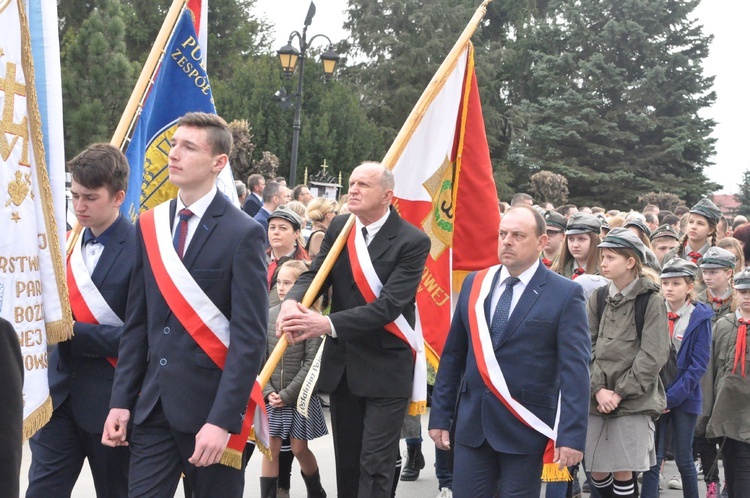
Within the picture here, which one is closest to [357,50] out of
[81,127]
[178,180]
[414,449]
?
[81,127]

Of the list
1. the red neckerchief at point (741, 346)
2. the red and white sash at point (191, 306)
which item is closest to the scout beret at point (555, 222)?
the red neckerchief at point (741, 346)

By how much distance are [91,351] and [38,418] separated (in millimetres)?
531

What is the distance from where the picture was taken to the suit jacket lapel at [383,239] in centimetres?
612

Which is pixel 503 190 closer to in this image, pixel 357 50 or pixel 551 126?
pixel 551 126

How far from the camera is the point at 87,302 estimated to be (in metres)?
5.02

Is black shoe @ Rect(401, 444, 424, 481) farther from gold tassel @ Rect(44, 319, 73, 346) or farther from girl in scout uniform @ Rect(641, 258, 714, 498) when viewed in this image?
gold tassel @ Rect(44, 319, 73, 346)

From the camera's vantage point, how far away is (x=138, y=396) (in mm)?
4539

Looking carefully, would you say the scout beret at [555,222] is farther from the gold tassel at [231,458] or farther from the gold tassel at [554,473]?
the gold tassel at [231,458]

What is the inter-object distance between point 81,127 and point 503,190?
24.0 m

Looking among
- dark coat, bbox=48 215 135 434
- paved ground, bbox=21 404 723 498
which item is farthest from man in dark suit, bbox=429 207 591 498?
paved ground, bbox=21 404 723 498

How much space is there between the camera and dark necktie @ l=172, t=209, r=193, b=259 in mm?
4488

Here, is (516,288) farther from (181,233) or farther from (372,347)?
(181,233)

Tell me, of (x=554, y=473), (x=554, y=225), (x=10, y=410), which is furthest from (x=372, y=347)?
(x=10, y=410)

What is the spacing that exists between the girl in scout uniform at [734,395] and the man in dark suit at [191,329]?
410 cm
